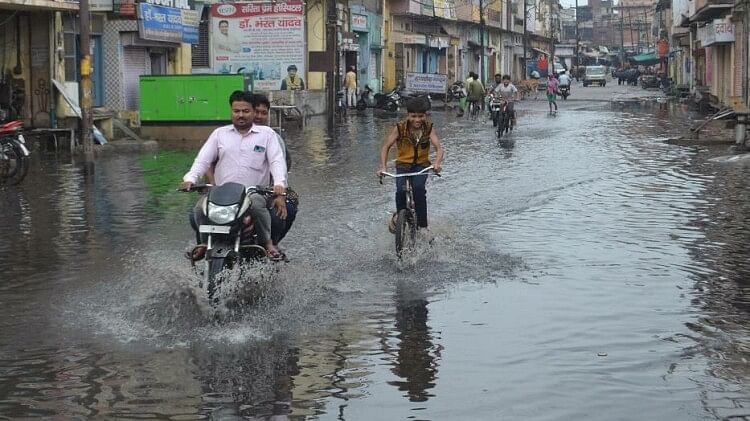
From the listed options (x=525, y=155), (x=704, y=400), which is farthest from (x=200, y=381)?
(x=525, y=155)

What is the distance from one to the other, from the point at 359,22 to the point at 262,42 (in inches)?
607

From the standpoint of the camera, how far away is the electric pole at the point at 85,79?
2005 cm

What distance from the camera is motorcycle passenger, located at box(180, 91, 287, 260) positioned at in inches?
310

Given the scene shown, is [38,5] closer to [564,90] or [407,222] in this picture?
[407,222]

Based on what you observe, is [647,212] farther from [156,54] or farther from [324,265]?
[156,54]

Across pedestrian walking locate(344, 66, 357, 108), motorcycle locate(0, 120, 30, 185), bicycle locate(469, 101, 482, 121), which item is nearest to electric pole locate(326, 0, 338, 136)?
bicycle locate(469, 101, 482, 121)

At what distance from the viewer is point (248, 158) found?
26.4 feet

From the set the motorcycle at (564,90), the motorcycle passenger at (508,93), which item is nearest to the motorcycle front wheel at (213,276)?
the motorcycle passenger at (508,93)

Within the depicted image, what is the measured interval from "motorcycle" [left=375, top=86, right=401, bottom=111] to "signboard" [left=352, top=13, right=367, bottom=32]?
6324mm

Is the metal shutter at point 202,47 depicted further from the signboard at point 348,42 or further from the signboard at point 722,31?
the signboard at point 722,31

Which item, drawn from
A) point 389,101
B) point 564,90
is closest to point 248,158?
point 389,101

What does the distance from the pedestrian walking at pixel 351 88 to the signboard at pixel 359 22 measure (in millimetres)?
4133

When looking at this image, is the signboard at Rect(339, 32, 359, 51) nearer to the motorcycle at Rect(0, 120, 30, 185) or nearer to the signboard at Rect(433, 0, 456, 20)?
the signboard at Rect(433, 0, 456, 20)

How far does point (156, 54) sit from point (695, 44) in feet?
110
